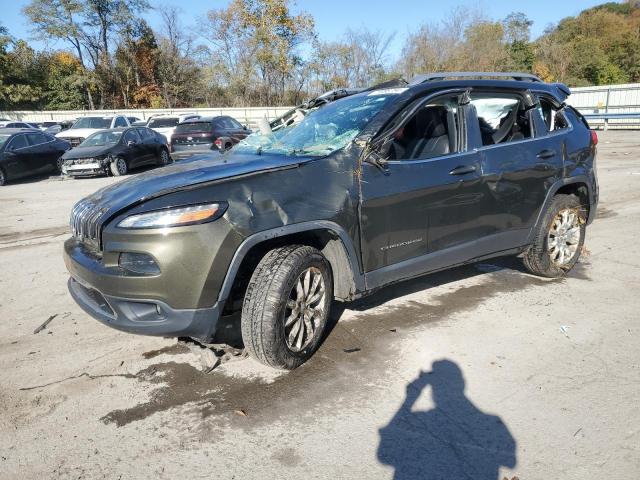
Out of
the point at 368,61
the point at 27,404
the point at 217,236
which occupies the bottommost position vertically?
the point at 27,404

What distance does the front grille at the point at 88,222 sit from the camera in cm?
305

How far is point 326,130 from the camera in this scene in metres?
3.87

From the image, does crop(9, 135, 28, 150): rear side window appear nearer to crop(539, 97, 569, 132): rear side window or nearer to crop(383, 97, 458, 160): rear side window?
crop(383, 97, 458, 160): rear side window

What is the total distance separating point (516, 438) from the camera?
258 centimetres

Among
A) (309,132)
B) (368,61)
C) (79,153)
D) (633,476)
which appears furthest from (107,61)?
(633,476)

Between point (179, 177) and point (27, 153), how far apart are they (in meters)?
13.3

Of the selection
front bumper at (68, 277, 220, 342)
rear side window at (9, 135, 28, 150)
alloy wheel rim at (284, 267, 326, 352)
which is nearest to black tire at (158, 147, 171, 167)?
rear side window at (9, 135, 28, 150)

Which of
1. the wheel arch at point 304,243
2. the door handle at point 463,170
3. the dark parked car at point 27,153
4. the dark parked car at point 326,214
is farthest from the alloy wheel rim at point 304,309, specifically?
the dark parked car at point 27,153

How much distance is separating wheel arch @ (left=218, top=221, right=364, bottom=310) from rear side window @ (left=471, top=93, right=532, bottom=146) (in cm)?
197

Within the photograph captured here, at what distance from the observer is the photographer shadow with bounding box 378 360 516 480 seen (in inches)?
93.6

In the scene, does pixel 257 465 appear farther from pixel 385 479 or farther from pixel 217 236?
pixel 217 236

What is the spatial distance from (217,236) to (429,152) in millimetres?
1972

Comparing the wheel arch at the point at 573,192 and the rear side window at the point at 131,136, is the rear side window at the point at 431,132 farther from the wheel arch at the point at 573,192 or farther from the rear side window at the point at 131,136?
the rear side window at the point at 131,136

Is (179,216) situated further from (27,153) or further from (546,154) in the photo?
(27,153)
